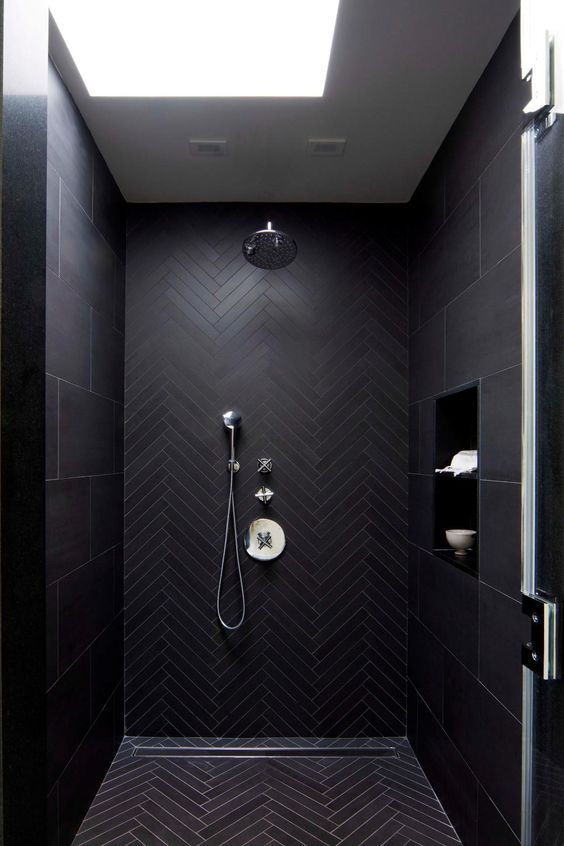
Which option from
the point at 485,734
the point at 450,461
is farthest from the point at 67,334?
the point at 485,734

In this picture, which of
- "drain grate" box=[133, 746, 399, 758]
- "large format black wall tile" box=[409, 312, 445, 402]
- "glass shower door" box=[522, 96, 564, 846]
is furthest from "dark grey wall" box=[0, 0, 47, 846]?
"drain grate" box=[133, 746, 399, 758]

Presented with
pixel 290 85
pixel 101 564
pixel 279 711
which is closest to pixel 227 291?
pixel 290 85

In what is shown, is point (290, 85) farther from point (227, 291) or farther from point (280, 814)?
point (280, 814)

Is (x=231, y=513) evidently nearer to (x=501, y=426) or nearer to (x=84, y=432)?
(x=84, y=432)

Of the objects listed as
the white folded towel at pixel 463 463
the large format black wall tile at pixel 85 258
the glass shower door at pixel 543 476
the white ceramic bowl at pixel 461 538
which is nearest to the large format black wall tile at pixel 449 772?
the white ceramic bowl at pixel 461 538

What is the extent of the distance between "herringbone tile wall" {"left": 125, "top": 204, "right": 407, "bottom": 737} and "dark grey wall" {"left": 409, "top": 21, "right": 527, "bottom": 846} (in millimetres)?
271

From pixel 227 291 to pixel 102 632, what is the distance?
1782mm

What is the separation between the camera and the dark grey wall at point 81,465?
80.0 inches

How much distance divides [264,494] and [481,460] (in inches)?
51.1

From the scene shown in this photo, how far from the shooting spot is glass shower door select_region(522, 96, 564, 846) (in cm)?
68

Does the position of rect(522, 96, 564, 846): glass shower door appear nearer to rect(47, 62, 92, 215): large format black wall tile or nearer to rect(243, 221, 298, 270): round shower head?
rect(47, 62, 92, 215): large format black wall tile

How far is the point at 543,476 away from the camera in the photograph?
707 mm

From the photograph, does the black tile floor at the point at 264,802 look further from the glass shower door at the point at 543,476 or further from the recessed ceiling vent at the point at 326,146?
the recessed ceiling vent at the point at 326,146

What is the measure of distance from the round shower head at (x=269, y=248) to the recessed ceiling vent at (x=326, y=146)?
1.25 feet
